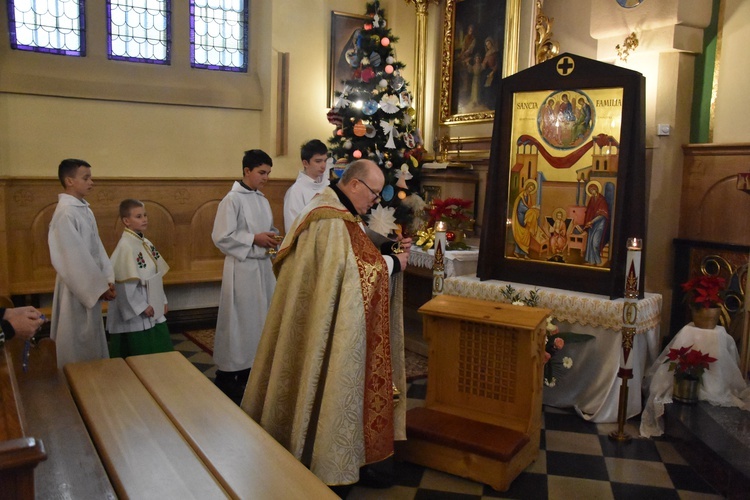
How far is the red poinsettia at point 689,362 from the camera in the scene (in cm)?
449

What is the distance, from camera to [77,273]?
4375 mm

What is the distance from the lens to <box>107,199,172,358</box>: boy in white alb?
4762mm

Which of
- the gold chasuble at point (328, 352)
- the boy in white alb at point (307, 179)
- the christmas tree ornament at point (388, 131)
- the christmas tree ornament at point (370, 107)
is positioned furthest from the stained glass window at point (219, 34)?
the gold chasuble at point (328, 352)

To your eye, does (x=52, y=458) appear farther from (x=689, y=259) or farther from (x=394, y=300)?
(x=689, y=259)

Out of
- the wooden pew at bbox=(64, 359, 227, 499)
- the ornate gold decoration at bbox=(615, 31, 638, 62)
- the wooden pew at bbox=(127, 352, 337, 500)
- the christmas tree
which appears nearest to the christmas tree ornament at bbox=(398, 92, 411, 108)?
the christmas tree

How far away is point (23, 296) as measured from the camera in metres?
7.04

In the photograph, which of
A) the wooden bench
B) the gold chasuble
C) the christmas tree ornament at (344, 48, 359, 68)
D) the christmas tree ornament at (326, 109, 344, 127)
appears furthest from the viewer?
the christmas tree ornament at (344, 48, 359, 68)

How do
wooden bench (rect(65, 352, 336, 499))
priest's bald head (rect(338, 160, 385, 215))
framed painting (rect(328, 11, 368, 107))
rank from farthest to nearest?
framed painting (rect(328, 11, 368, 107))
priest's bald head (rect(338, 160, 385, 215))
wooden bench (rect(65, 352, 336, 499))

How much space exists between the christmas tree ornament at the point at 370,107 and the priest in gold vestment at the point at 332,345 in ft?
13.8

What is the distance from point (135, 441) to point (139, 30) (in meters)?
6.47

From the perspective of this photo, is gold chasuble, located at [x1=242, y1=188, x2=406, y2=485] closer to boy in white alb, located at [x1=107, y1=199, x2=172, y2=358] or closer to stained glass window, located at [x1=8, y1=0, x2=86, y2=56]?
boy in white alb, located at [x1=107, y1=199, x2=172, y2=358]

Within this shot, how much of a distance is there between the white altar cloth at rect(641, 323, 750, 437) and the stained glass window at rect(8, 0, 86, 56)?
671 cm

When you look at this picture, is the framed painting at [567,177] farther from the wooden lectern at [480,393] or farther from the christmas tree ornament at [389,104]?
the christmas tree ornament at [389,104]

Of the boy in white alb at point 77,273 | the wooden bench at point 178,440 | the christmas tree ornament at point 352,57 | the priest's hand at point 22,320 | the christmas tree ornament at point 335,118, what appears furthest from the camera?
the christmas tree ornament at point 352,57
